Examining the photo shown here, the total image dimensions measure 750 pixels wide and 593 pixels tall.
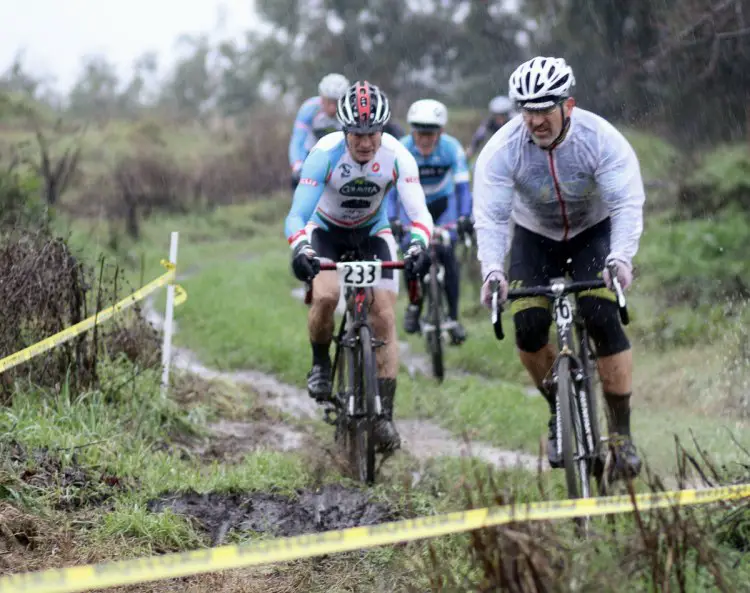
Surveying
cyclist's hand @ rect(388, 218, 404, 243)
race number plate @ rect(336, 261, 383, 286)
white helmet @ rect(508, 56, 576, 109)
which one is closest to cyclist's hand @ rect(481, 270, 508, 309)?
white helmet @ rect(508, 56, 576, 109)

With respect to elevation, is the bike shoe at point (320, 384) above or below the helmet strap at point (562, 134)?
below

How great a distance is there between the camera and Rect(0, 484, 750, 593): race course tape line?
2.62m

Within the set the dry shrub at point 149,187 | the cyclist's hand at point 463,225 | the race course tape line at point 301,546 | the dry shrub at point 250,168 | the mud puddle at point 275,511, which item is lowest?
the race course tape line at point 301,546

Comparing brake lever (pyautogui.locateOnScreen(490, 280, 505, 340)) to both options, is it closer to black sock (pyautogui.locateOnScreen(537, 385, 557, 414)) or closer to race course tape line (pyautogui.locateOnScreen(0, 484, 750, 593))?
black sock (pyautogui.locateOnScreen(537, 385, 557, 414))

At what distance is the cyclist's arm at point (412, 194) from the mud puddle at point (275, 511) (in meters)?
1.80

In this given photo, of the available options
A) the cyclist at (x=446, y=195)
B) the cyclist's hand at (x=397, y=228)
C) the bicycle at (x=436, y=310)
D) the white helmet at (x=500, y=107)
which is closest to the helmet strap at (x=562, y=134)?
the bicycle at (x=436, y=310)

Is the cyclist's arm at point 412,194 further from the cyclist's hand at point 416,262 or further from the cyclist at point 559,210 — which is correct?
the cyclist at point 559,210

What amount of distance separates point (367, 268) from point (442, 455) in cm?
146

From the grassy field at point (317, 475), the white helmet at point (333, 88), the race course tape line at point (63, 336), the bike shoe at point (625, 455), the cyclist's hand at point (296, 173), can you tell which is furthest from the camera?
the white helmet at point (333, 88)

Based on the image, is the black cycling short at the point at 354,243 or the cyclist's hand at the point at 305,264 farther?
the black cycling short at the point at 354,243

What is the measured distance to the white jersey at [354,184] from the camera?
21.0 feet

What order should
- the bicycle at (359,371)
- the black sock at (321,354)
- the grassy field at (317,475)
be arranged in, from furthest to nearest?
the black sock at (321,354)
the bicycle at (359,371)
the grassy field at (317,475)

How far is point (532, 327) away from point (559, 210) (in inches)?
24.6

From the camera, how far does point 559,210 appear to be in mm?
5355
